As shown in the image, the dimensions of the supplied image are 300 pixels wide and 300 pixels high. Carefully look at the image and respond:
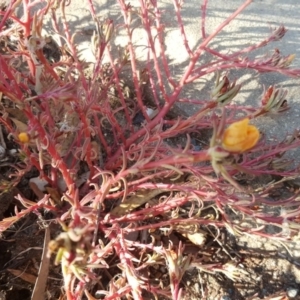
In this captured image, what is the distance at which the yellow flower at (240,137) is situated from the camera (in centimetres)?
67

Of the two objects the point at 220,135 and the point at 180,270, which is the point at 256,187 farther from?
the point at 220,135

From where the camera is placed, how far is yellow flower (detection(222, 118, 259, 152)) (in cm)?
67

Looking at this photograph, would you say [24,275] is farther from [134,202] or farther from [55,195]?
[134,202]

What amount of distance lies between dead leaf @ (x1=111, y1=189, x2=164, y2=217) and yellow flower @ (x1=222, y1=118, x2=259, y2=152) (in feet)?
2.18

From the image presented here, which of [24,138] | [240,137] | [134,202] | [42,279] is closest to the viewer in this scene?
[240,137]

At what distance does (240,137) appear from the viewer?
0.67m

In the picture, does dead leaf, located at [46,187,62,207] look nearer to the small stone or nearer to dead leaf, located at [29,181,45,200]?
dead leaf, located at [29,181,45,200]

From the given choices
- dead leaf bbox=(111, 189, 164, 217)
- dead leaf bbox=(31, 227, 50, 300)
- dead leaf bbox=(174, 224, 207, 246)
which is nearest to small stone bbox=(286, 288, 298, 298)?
dead leaf bbox=(174, 224, 207, 246)

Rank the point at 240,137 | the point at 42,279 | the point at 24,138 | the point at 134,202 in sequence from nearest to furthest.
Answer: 1. the point at 240,137
2. the point at 24,138
3. the point at 42,279
4. the point at 134,202

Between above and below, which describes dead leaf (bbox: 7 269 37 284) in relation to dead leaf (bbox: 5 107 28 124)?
below

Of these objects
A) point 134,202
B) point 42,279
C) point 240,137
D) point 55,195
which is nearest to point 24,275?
point 42,279

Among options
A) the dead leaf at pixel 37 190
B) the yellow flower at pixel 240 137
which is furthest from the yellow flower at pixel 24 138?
the dead leaf at pixel 37 190

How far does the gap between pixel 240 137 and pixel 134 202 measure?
2.30 feet

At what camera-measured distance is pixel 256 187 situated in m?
1.44
